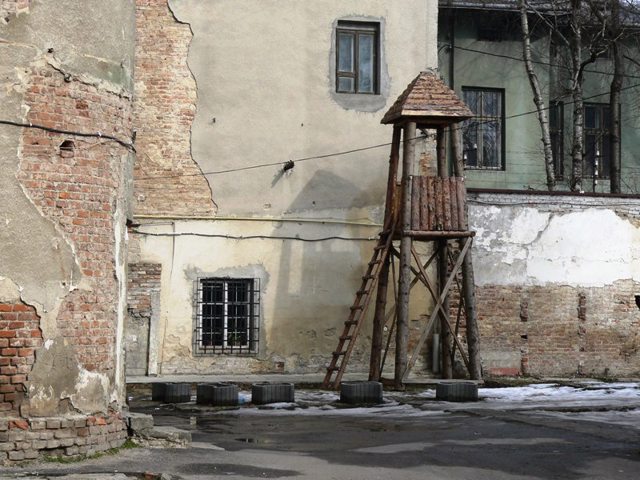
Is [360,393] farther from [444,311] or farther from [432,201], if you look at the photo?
[432,201]

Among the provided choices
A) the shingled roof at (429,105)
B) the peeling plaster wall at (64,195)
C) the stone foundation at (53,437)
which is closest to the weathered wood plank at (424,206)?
the shingled roof at (429,105)

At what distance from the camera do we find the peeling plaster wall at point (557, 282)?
20.8 m

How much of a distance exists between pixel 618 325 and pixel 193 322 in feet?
27.0

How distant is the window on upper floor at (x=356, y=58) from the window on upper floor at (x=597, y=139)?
26.5 feet

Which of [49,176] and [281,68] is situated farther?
[281,68]

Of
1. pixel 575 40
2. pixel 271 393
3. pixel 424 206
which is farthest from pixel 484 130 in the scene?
pixel 271 393

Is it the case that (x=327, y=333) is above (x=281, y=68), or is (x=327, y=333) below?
below

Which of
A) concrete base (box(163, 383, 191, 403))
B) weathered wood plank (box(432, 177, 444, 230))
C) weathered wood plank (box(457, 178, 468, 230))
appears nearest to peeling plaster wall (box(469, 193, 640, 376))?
weathered wood plank (box(457, 178, 468, 230))

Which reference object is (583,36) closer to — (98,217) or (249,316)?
(249,316)

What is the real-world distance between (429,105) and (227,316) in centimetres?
553

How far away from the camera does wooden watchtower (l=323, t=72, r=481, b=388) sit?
18250 millimetres

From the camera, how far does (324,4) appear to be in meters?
21.2

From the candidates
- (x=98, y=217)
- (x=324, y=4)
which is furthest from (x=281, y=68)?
(x=98, y=217)

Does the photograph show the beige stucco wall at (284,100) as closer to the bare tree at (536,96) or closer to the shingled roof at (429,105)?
the shingled roof at (429,105)
